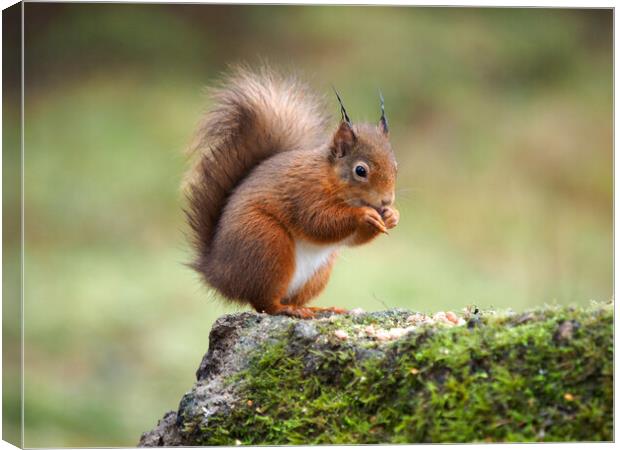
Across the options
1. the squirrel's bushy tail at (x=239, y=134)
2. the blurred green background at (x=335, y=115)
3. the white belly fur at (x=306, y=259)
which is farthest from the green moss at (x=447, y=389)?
the blurred green background at (x=335, y=115)

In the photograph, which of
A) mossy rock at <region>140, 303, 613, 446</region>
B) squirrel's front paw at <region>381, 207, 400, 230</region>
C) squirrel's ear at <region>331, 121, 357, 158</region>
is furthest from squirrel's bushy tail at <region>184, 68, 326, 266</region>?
mossy rock at <region>140, 303, 613, 446</region>

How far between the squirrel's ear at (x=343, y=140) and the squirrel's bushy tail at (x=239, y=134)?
0.76 feet

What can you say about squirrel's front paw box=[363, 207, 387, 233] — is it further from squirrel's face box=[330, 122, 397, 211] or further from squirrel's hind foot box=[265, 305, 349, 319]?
squirrel's hind foot box=[265, 305, 349, 319]

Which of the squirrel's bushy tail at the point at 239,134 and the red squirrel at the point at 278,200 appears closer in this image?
the red squirrel at the point at 278,200

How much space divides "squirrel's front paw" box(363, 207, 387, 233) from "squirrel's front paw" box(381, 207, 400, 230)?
3cm

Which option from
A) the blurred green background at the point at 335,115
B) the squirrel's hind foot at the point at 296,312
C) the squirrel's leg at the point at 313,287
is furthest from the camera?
the blurred green background at the point at 335,115

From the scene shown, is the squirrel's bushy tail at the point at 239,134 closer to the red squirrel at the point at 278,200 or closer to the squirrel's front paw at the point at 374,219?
the red squirrel at the point at 278,200

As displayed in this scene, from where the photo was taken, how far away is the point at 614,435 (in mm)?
1929

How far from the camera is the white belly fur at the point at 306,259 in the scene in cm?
266

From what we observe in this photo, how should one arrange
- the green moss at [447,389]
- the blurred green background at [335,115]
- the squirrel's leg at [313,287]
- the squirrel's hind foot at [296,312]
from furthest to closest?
1. the blurred green background at [335,115]
2. the squirrel's leg at [313,287]
3. the squirrel's hind foot at [296,312]
4. the green moss at [447,389]

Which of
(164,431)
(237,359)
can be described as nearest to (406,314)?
(237,359)

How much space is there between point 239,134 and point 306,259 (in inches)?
17.2

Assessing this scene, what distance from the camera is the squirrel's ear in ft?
8.70

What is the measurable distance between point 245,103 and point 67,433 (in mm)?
1541
